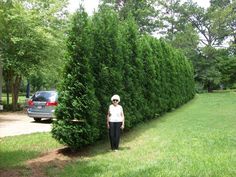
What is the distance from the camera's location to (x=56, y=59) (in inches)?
1049

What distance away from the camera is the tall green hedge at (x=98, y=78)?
10.1 meters

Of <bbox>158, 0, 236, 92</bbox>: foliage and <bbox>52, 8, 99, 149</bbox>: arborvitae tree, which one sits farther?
<bbox>158, 0, 236, 92</bbox>: foliage

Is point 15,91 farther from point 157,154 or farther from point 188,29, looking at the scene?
point 188,29

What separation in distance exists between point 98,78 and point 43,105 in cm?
804

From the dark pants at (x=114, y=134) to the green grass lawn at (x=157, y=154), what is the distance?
Answer: 244 millimetres

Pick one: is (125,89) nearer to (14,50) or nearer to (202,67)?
(14,50)

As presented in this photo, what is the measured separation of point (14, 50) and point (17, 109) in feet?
15.3

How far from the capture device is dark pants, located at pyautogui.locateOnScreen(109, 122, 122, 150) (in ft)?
33.8

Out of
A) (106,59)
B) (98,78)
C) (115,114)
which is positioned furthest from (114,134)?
(106,59)

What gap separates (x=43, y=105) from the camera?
1862 centimetres

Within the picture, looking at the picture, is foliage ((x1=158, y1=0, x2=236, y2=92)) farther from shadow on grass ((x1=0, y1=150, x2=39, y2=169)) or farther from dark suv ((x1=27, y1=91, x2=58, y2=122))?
shadow on grass ((x1=0, y1=150, x2=39, y2=169))

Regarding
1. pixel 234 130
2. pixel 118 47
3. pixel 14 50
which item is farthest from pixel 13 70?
pixel 234 130

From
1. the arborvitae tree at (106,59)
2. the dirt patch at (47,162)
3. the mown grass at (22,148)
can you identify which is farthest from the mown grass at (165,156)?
the arborvitae tree at (106,59)

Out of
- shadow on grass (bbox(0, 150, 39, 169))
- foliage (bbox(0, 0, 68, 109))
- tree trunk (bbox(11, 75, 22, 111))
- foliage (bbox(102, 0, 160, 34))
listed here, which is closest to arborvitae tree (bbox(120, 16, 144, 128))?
shadow on grass (bbox(0, 150, 39, 169))
